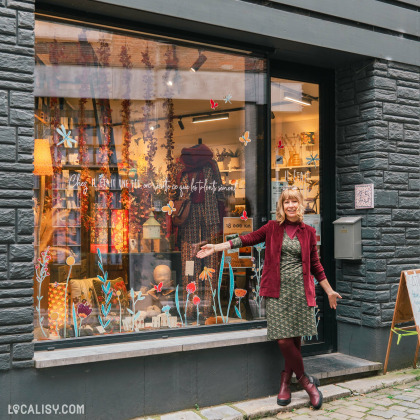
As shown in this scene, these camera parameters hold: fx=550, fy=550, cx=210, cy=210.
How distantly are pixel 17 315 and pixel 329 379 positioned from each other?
314 centimetres

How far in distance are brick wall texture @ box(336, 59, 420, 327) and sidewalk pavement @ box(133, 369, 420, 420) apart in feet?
2.40

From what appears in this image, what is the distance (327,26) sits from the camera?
5602 mm

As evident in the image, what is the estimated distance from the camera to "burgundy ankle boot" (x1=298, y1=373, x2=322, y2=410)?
15.8ft

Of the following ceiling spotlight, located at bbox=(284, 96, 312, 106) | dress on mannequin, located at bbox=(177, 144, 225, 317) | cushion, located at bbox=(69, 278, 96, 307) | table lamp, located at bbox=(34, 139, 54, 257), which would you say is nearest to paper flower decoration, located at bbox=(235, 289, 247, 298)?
dress on mannequin, located at bbox=(177, 144, 225, 317)

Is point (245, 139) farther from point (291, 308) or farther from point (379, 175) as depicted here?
point (291, 308)

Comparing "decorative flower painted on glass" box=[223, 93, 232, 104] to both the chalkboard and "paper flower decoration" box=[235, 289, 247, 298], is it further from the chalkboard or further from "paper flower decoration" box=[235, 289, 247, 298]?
the chalkboard

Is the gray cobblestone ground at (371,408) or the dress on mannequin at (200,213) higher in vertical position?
the dress on mannequin at (200,213)

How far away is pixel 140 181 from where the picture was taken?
5125mm

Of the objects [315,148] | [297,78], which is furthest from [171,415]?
A: [297,78]

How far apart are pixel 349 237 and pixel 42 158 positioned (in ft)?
10.8
